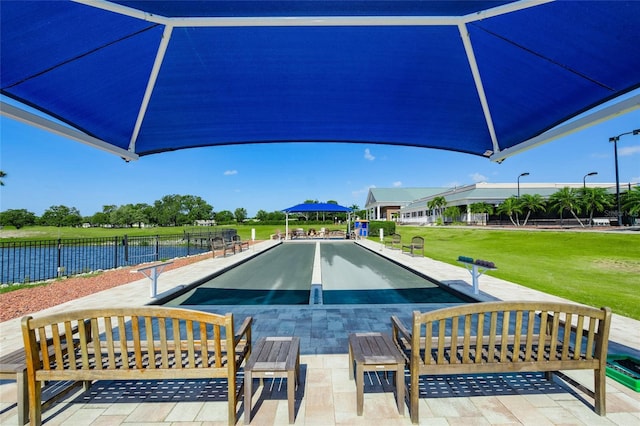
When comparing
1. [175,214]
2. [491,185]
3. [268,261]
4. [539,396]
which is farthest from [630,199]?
[175,214]

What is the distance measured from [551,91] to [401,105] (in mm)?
1386

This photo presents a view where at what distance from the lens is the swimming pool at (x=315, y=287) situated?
6230 millimetres

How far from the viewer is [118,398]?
260 centimetres

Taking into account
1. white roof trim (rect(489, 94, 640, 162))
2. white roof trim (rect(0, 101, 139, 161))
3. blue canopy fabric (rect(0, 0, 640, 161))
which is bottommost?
white roof trim (rect(489, 94, 640, 162))

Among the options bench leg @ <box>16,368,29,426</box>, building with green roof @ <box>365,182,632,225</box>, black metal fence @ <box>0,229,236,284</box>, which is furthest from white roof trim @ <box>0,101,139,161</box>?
building with green roof @ <box>365,182,632,225</box>

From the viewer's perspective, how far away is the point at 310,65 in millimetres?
2830

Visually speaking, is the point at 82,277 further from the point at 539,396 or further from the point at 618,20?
the point at 618,20

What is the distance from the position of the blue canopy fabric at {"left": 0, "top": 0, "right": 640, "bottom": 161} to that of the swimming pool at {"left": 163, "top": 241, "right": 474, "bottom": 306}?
3.75m

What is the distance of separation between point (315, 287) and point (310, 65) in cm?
557

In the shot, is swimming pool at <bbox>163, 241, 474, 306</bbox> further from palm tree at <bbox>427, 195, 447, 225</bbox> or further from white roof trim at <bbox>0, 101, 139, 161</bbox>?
palm tree at <bbox>427, 195, 447, 225</bbox>

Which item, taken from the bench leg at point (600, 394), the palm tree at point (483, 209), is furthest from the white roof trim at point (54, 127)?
the palm tree at point (483, 209)

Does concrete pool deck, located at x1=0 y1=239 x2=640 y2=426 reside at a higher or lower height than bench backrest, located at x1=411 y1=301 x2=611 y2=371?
lower

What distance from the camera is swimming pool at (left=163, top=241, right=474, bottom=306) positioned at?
6230 millimetres

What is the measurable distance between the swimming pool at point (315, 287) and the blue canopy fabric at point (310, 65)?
3752mm
